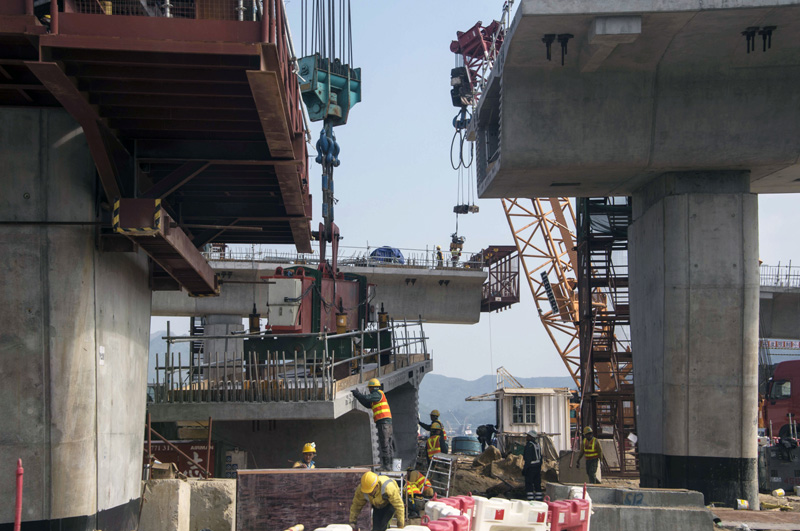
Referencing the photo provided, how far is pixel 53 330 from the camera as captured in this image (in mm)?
12492

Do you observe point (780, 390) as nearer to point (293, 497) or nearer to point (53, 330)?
point (293, 497)

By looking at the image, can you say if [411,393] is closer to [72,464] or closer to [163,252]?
[163,252]

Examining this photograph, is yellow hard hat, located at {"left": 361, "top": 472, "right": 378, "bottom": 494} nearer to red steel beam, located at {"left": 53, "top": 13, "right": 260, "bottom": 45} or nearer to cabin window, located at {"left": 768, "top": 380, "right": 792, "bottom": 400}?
red steel beam, located at {"left": 53, "top": 13, "right": 260, "bottom": 45}

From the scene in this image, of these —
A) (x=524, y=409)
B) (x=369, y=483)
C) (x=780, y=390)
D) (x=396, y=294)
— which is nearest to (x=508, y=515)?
(x=369, y=483)

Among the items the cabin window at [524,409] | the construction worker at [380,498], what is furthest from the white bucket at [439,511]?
the cabin window at [524,409]

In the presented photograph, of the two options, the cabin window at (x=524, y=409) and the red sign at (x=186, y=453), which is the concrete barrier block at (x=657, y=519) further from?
the cabin window at (x=524, y=409)

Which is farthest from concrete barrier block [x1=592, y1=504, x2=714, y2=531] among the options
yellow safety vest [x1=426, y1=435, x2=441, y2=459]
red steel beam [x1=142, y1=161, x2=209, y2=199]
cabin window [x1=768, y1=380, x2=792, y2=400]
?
cabin window [x1=768, y1=380, x2=792, y2=400]

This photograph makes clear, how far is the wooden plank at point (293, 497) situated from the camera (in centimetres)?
1483

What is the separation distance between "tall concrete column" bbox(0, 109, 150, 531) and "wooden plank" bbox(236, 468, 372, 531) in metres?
2.20

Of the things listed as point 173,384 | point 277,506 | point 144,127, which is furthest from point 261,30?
point 173,384

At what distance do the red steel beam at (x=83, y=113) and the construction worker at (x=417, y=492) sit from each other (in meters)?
8.35

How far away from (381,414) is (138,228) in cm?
840

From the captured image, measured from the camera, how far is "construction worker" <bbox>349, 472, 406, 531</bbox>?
12523 mm

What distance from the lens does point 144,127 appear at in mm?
13883
